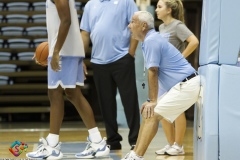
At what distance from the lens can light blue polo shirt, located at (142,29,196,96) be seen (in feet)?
15.8

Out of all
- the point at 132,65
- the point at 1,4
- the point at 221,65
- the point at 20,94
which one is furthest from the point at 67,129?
the point at 221,65

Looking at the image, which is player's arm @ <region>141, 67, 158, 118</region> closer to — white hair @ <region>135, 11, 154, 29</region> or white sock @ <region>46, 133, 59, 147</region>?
white hair @ <region>135, 11, 154, 29</region>

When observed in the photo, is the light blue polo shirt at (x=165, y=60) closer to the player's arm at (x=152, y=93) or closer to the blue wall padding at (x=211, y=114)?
the player's arm at (x=152, y=93)

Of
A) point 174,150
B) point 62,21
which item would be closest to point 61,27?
point 62,21

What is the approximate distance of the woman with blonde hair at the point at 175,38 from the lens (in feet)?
19.7

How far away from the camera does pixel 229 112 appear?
4312 millimetres

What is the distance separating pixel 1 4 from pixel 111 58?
7.10 metres

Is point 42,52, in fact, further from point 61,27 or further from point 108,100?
point 108,100

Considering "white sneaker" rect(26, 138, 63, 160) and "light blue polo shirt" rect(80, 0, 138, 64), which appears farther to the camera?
"light blue polo shirt" rect(80, 0, 138, 64)

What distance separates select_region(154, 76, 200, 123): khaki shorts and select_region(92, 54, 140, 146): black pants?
1.56m

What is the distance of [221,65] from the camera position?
4.36 metres

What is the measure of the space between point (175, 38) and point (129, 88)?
0.70 meters

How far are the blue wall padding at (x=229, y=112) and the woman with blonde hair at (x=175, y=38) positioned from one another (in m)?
1.68

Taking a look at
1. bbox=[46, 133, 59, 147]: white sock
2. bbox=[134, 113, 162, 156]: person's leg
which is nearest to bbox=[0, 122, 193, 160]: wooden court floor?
bbox=[46, 133, 59, 147]: white sock
